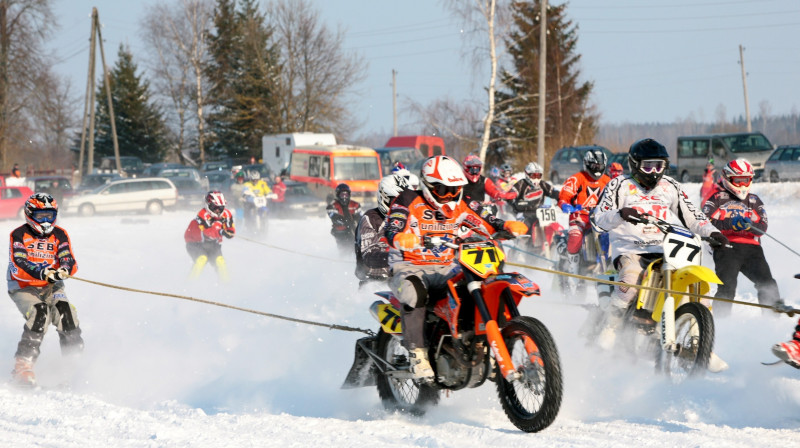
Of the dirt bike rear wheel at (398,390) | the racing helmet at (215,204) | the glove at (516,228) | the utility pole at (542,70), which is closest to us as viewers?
the glove at (516,228)

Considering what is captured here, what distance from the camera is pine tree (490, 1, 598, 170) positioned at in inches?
1671

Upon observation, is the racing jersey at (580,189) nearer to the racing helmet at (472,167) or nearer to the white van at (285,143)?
the racing helmet at (472,167)

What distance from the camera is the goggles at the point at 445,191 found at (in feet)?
19.9

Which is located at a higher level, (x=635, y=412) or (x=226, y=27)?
(x=226, y=27)

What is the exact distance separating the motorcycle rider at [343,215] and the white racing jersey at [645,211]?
766 cm

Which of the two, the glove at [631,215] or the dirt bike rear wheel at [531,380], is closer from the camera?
the dirt bike rear wheel at [531,380]

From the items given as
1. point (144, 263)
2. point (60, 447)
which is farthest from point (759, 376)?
point (144, 263)

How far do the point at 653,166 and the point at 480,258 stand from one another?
2152 millimetres

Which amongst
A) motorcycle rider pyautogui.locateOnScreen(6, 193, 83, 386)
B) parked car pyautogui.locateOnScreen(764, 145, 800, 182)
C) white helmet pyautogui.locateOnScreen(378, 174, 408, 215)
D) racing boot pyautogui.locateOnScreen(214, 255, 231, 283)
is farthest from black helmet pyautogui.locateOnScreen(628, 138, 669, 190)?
parked car pyautogui.locateOnScreen(764, 145, 800, 182)

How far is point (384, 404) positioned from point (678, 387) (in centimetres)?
211

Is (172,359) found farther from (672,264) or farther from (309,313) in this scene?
(672,264)

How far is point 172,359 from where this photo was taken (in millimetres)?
9195

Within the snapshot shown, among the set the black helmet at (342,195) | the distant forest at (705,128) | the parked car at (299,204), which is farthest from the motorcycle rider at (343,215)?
the distant forest at (705,128)

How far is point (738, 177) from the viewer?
9250 mm
